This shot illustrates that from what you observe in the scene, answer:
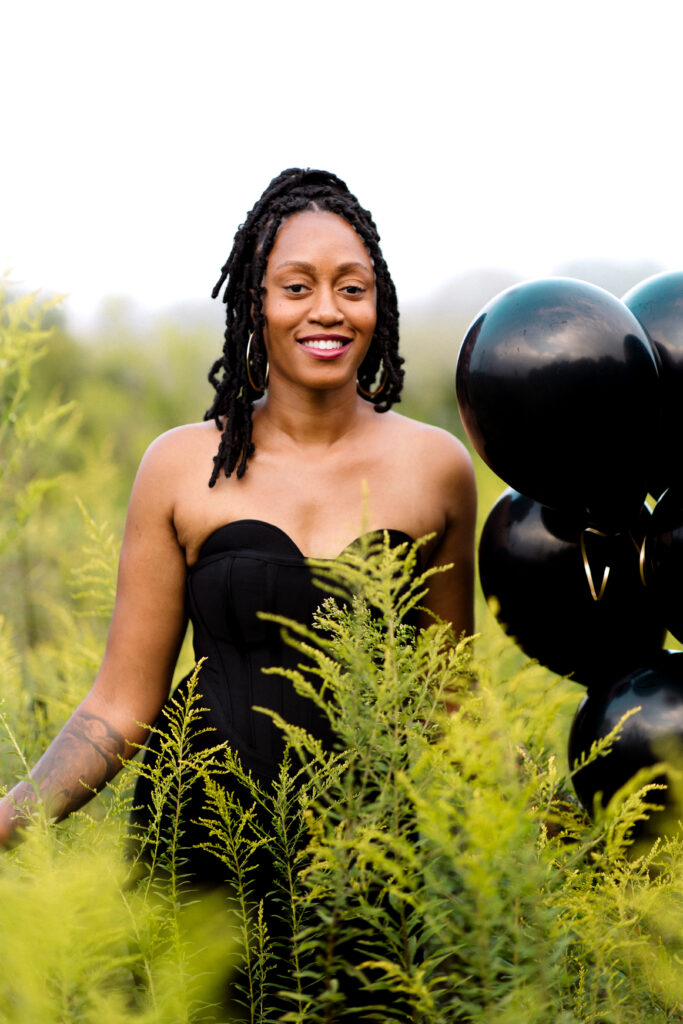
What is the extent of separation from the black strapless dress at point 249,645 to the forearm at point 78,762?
0.35 ft

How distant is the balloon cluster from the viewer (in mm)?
1666

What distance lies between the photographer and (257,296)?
6.59ft

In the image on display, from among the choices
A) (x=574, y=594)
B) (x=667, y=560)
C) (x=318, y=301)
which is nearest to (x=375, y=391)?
(x=318, y=301)

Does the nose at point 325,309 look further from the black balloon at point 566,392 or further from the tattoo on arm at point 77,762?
the tattoo on arm at point 77,762

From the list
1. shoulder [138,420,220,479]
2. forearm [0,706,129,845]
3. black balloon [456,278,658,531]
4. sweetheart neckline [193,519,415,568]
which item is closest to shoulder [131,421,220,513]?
shoulder [138,420,220,479]

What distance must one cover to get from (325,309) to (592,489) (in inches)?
24.9

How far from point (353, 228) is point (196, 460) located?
595 millimetres

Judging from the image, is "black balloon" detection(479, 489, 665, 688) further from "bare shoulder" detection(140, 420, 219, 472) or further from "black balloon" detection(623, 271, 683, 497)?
"bare shoulder" detection(140, 420, 219, 472)

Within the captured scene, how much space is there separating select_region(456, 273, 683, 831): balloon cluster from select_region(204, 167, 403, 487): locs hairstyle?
15.6 inches

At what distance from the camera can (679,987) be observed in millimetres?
1262

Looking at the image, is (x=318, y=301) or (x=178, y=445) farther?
(x=178, y=445)

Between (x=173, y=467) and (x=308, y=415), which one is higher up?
(x=308, y=415)

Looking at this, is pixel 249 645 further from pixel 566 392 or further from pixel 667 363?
pixel 667 363

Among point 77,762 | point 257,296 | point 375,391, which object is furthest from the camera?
point 375,391
